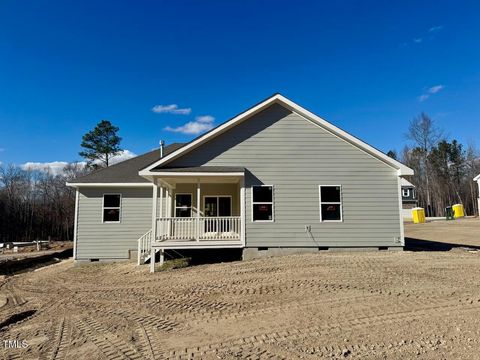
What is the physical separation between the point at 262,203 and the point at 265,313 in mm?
6373

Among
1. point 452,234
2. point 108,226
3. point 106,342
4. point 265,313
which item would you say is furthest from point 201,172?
point 452,234

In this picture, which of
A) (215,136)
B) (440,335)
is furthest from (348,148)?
(440,335)

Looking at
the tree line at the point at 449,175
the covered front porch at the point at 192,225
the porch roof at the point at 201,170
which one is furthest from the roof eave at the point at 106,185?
the tree line at the point at 449,175

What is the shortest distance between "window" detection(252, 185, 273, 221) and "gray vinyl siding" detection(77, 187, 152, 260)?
5.25m

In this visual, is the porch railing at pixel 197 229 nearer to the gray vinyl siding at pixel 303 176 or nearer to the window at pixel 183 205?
the gray vinyl siding at pixel 303 176

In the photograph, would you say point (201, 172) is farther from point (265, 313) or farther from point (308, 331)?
point (308, 331)

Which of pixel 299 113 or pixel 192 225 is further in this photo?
pixel 299 113

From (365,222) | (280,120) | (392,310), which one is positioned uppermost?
(280,120)

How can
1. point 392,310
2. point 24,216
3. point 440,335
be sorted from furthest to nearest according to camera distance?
1. point 24,216
2. point 392,310
3. point 440,335

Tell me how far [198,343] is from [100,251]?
10847mm

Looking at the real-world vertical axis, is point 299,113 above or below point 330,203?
above

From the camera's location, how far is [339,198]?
12.0 metres

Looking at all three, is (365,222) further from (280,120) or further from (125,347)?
(125,347)

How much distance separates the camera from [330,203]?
1203cm
